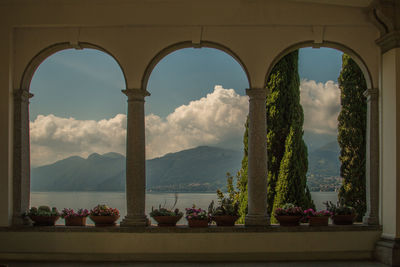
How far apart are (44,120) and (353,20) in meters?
13.7

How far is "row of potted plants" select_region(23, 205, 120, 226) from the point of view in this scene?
28.8 ft

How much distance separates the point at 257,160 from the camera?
8.84 meters

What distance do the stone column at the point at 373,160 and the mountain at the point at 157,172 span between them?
8.71 m

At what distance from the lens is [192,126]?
1883 cm

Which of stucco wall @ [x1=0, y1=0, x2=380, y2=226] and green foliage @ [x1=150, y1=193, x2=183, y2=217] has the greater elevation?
stucco wall @ [x1=0, y1=0, x2=380, y2=226]

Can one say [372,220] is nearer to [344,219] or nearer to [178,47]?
[344,219]

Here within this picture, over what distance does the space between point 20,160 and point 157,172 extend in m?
8.92

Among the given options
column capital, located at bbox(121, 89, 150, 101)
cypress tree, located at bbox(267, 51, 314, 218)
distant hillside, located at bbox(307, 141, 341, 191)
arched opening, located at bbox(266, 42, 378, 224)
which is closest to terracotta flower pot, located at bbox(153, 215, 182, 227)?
column capital, located at bbox(121, 89, 150, 101)

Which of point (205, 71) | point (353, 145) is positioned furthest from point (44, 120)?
point (353, 145)

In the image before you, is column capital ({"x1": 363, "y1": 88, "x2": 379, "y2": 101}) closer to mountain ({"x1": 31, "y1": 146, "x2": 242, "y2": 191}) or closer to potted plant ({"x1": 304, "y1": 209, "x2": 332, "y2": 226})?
potted plant ({"x1": 304, "y1": 209, "x2": 332, "y2": 226})

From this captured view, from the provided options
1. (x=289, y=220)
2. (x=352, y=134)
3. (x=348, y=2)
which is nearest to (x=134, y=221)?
(x=289, y=220)

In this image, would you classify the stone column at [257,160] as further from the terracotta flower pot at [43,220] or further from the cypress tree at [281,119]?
the terracotta flower pot at [43,220]

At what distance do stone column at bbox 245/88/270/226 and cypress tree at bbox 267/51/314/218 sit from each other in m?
2.46

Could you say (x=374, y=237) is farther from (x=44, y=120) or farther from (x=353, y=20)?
(x=44, y=120)
